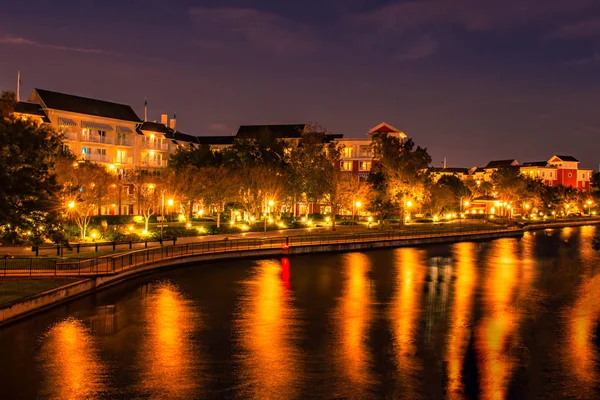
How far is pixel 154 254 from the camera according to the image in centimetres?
3916

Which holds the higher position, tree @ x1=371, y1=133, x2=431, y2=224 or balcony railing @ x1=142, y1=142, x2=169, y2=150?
balcony railing @ x1=142, y1=142, x2=169, y2=150

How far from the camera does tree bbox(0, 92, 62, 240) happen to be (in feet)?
86.5

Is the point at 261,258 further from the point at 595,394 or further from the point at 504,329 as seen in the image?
the point at 595,394

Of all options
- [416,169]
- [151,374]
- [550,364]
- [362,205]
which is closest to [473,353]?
[550,364]

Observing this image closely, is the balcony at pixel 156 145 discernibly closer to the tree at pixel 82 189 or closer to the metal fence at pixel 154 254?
the tree at pixel 82 189

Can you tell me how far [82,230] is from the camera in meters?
46.8

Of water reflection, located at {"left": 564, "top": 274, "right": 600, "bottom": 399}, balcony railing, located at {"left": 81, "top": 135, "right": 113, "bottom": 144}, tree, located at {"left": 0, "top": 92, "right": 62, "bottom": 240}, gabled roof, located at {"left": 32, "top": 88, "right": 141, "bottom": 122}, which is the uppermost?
gabled roof, located at {"left": 32, "top": 88, "right": 141, "bottom": 122}

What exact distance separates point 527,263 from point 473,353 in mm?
33423

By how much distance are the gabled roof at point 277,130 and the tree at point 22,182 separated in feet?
197

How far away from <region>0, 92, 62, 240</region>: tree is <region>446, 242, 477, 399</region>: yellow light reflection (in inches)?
806

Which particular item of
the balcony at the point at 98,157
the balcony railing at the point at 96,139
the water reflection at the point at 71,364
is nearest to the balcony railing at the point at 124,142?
the balcony railing at the point at 96,139

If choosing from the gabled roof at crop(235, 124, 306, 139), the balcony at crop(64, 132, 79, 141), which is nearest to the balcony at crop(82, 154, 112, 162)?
the balcony at crop(64, 132, 79, 141)

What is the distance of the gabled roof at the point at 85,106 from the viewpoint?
70.4 m

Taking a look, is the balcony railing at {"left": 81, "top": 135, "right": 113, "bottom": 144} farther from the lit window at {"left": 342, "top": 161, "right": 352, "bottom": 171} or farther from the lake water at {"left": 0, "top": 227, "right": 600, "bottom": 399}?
the lake water at {"left": 0, "top": 227, "right": 600, "bottom": 399}
